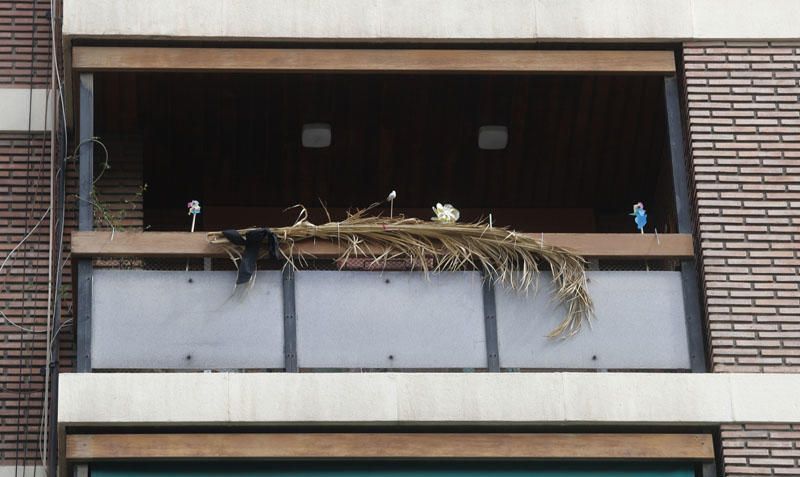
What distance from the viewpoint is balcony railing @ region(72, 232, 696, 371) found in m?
14.2

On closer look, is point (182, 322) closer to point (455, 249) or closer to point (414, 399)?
point (414, 399)

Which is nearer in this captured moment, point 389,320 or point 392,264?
point 389,320

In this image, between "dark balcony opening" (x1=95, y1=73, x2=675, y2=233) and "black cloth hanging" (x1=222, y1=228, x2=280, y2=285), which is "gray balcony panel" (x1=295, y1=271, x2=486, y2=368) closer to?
"black cloth hanging" (x1=222, y1=228, x2=280, y2=285)

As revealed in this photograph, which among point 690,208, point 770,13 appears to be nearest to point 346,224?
point 690,208

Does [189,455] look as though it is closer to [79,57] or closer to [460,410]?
[460,410]

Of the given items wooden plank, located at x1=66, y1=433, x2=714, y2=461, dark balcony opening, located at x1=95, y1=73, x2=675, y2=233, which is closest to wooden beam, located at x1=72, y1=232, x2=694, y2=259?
wooden plank, located at x1=66, y1=433, x2=714, y2=461

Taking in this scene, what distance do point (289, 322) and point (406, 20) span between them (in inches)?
103

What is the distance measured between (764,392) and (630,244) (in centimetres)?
146

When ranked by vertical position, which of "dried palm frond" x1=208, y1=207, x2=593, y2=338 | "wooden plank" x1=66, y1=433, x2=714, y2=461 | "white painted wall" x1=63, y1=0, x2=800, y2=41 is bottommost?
"wooden plank" x1=66, y1=433, x2=714, y2=461

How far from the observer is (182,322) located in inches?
560

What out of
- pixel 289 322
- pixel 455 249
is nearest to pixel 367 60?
pixel 455 249

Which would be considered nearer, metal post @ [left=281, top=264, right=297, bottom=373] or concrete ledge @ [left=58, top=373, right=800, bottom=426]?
concrete ledge @ [left=58, top=373, right=800, bottom=426]

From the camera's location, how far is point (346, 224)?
14391 millimetres

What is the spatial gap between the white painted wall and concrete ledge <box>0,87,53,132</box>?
1.38m
